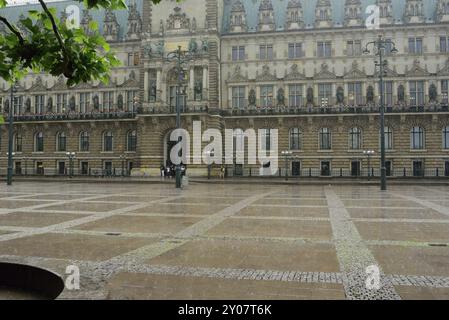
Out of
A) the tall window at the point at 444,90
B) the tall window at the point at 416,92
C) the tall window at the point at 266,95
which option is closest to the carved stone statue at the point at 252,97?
the tall window at the point at 266,95

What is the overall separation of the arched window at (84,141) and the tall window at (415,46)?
1641 inches

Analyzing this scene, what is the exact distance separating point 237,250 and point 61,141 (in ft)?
178

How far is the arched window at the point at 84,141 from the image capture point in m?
57.3

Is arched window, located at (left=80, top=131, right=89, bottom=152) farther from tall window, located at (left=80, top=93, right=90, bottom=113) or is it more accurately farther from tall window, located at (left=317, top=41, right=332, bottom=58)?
tall window, located at (left=317, top=41, right=332, bottom=58)

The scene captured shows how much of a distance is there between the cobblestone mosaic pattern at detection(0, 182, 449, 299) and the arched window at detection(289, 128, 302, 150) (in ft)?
118

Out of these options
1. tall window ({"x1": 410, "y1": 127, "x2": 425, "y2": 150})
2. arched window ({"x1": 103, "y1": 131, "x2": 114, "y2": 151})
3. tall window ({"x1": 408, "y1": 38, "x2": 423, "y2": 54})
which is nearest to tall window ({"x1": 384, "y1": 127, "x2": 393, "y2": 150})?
tall window ({"x1": 410, "y1": 127, "x2": 425, "y2": 150})

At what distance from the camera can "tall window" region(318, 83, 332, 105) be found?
5225 centimetres

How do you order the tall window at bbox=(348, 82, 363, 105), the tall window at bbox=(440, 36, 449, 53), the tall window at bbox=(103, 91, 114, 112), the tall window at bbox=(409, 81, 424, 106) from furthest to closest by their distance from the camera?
the tall window at bbox=(103, 91, 114, 112) < the tall window at bbox=(348, 82, 363, 105) < the tall window at bbox=(440, 36, 449, 53) < the tall window at bbox=(409, 81, 424, 106)

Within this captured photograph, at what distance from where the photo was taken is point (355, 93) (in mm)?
51719

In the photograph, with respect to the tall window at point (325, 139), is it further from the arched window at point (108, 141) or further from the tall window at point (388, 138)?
the arched window at point (108, 141)

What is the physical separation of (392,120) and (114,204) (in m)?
39.7

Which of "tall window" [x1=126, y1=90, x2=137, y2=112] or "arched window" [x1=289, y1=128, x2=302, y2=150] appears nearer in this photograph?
"arched window" [x1=289, y1=128, x2=302, y2=150]

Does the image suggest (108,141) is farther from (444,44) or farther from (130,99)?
(444,44)
